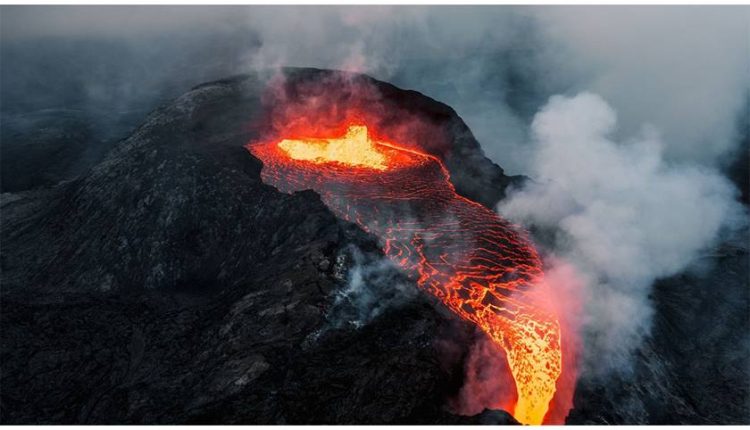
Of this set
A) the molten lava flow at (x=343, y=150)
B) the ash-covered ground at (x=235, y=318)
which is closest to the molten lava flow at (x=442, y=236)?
the molten lava flow at (x=343, y=150)

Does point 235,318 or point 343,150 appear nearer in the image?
point 235,318

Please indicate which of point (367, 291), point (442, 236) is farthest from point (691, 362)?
point (367, 291)

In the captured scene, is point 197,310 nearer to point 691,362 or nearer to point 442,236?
point 442,236

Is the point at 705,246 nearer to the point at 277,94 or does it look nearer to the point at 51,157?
the point at 277,94

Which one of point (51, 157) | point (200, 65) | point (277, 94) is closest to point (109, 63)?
point (200, 65)

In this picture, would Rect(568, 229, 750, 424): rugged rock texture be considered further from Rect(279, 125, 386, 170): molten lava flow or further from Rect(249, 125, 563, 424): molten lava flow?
Rect(279, 125, 386, 170): molten lava flow
